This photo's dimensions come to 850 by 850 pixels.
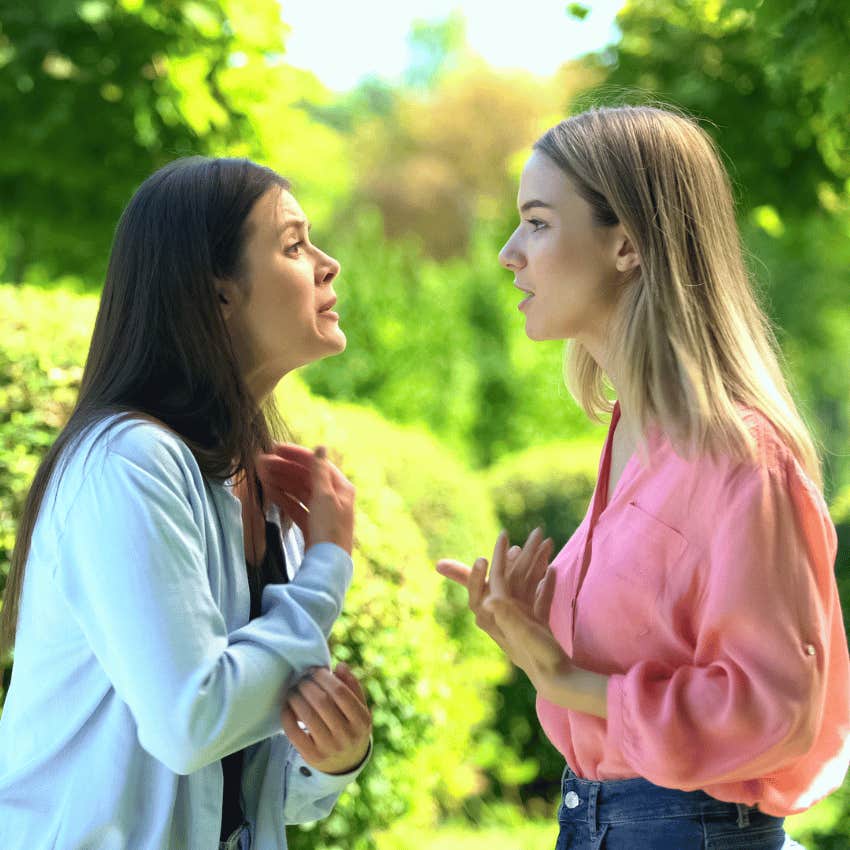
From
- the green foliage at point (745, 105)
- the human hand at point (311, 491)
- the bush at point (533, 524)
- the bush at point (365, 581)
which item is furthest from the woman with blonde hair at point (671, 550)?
the bush at point (533, 524)

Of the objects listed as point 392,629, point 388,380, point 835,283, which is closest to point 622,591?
point 392,629

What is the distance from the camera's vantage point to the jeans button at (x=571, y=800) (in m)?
1.89

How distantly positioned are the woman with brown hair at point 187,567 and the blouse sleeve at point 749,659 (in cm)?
53

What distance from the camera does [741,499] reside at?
5.41ft

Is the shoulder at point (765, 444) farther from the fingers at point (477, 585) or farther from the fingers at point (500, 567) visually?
the fingers at point (477, 585)

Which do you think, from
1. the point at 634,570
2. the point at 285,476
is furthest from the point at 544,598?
the point at 285,476

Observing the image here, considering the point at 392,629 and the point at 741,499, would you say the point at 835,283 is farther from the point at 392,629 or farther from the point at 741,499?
the point at 741,499

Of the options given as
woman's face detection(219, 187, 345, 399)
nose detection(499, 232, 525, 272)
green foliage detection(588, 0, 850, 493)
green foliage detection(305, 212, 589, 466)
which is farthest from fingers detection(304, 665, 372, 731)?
green foliage detection(305, 212, 589, 466)

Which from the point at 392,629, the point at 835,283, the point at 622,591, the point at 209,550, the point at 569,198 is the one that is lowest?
the point at 835,283

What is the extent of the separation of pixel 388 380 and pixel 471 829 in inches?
218

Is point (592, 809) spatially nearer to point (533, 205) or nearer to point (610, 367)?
point (610, 367)

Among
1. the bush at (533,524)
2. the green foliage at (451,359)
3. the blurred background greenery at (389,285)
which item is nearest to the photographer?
the blurred background greenery at (389,285)

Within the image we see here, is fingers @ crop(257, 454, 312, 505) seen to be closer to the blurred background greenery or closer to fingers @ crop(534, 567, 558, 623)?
fingers @ crop(534, 567, 558, 623)

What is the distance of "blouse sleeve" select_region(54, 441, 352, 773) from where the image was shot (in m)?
1.63
